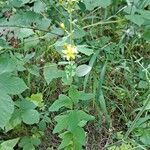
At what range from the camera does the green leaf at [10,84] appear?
142cm

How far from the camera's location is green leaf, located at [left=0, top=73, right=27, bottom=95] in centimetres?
142

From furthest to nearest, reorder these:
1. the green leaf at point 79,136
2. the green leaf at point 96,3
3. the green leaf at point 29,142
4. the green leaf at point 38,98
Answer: the green leaf at point 38,98 < the green leaf at point 29,142 < the green leaf at point 96,3 < the green leaf at point 79,136

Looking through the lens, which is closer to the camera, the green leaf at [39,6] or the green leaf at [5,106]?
the green leaf at [5,106]

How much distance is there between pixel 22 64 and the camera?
76.4 inches

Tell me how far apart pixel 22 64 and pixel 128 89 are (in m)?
0.73

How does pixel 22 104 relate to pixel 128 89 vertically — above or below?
above

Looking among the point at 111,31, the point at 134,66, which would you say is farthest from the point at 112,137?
the point at 111,31

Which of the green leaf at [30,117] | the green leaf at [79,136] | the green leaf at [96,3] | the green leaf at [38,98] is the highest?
the green leaf at [96,3]

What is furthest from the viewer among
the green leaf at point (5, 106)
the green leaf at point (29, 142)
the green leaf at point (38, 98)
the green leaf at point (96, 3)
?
the green leaf at point (38, 98)

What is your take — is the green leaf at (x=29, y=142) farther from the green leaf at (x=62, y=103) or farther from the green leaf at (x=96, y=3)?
the green leaf at (x=96, y=3)

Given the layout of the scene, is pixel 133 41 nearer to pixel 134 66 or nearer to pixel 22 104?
pixel 134 66

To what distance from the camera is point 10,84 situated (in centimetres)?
145

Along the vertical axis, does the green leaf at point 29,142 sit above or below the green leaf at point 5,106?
below

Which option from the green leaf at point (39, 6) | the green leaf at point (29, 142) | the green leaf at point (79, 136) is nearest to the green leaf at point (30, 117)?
the green leaf at point (29, 142)
